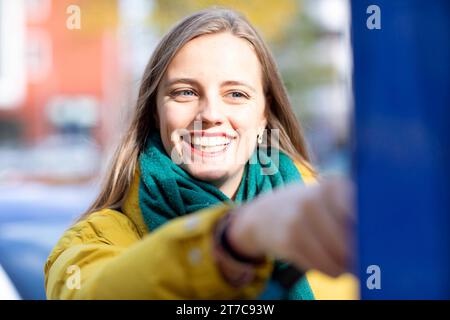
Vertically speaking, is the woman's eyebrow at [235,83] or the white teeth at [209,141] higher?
the woman's eyebrow at [235,83]

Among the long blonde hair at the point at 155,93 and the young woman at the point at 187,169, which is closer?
the young woman at the point at 187,169

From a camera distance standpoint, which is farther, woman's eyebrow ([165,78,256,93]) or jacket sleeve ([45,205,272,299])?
woman's eyebrow ([165,78,256,93])

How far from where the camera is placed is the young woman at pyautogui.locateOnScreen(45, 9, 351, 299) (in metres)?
0.90

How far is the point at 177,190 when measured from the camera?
133 centimetres

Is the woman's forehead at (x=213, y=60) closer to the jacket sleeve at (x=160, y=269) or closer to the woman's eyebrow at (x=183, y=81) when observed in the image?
the woman's eyebrow at (x=183, y=81)

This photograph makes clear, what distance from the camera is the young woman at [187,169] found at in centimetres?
90

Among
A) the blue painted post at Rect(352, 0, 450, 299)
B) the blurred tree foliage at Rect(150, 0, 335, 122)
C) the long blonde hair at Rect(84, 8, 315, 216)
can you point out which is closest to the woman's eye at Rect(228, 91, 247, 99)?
the long blonde hair at Rect(84, 8, 315, 216)

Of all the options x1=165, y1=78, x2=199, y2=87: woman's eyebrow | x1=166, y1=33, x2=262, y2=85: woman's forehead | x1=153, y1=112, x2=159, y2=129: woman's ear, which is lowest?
x1=153, y1=112, x2=159, y2=129: woman's ear

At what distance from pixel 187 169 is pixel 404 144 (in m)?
0.62

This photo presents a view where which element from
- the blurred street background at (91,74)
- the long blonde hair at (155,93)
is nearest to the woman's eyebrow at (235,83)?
the long blonde hair at (155,93)

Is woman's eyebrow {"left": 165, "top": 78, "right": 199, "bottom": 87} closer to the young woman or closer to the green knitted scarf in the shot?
the young woman

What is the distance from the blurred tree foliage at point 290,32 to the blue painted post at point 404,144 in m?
3.73
